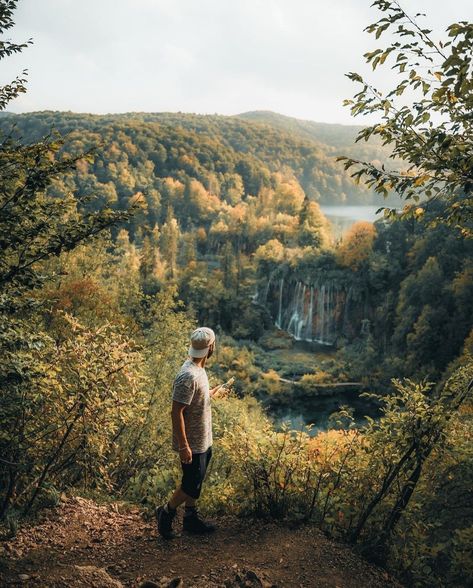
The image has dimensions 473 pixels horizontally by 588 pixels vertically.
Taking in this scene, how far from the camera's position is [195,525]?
4.54 metres

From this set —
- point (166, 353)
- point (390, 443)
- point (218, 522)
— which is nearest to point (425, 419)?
point (390, 443)

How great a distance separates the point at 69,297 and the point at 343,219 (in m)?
102

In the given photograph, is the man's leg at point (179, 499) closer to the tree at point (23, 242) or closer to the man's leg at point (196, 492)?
the man's leg at point (196, 492)

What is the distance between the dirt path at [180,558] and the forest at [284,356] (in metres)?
0.24

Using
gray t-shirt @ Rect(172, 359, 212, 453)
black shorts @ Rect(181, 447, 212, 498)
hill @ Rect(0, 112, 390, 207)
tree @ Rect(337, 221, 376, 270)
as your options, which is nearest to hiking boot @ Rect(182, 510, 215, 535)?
black shorts @ Rect(181, 447, 212, 498)

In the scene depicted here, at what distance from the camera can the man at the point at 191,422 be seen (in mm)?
4066

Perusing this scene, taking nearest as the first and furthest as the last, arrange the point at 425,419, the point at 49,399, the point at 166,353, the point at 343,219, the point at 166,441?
the point at 425,419, the point at 49,399, the point at 166,441, the point at 166,353, the point at 343,219

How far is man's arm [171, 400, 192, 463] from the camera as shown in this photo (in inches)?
160

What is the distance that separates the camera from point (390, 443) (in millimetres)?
4176

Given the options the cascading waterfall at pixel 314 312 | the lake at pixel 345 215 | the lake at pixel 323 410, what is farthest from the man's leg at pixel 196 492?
the lake at pixel 345 215

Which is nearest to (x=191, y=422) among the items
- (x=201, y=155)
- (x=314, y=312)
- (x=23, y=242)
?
(x=23, y=242)

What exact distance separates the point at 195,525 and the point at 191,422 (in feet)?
3.82

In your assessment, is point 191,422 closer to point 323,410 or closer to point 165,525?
point 165,525

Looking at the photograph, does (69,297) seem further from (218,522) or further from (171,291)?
(218,522)
